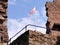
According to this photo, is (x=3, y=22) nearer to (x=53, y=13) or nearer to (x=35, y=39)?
(x=35, y=39)

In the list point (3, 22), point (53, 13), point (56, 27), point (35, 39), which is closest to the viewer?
point (3, 22)

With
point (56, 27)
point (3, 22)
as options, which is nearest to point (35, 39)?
point (56, 27)

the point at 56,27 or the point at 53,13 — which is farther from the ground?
the point at 53,13

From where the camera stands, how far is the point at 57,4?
2381 centimetres

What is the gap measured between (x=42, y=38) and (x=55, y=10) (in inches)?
245

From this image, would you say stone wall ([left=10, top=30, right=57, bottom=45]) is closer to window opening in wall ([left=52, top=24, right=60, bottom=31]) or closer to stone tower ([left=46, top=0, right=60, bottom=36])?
window opening in wall ([left=52, top=24, right=60, bottom=31])

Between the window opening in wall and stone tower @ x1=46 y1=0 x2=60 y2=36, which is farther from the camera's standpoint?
stone tower @ x1=46 y1=0 x2=60 y2=36

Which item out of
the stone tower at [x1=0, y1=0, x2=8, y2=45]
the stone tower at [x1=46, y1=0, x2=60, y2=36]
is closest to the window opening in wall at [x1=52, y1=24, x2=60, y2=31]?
the stone tower at [x1=46, y1=0, x2=60, y2=36]

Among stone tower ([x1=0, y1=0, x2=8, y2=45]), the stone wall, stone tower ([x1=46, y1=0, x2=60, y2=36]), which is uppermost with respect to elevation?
stone tower ([x1=0, y1=0, x2=8, y2=45])

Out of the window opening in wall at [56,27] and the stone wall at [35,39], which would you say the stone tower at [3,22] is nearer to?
the stone wall at [35,39]

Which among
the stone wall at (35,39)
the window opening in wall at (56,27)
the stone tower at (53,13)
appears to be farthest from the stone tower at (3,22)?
the stone tower at (53,13)

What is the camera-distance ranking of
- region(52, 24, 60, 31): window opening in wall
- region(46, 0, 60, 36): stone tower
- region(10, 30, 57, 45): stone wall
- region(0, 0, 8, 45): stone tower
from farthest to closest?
region(46, 0, 60, 36): stone tower → region(52, 24, 60, 31): window opening in wall → region(10, 30, 57, 45): stone wall → region(0, 0, 8, 45): stone tower

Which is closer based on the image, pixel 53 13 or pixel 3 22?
pixel 3 22

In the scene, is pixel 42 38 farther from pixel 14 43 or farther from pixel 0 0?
pixel 0 0
